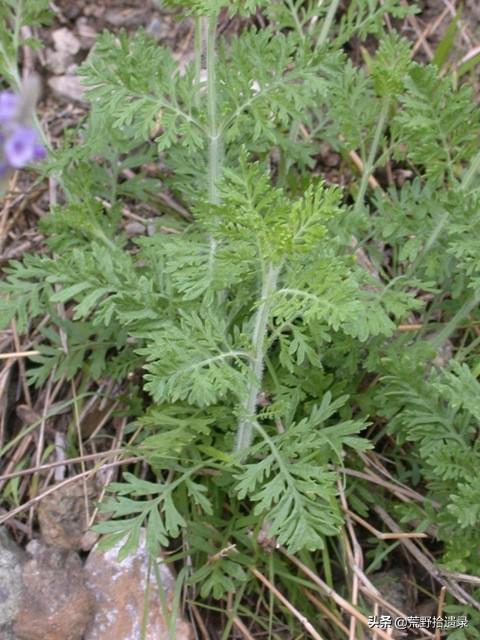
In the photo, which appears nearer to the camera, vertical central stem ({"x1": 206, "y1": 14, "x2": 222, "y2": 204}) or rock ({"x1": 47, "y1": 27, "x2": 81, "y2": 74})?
vertical central stem ({"x1": 206, "y1": 14, "x2": 222, "y2": 204})

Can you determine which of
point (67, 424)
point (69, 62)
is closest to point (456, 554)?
point (67, 424)

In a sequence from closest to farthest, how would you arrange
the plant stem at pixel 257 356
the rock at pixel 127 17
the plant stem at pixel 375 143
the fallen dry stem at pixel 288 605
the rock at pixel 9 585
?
the plant stem at pixel 257 356
the fallen dry stem at pixel 288 605
the rock at pixel 9 585
the plant stem at pixel 375 143
the rock at pixel 127 17

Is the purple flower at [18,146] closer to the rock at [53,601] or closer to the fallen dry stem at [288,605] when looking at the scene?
the rock at [53,601]

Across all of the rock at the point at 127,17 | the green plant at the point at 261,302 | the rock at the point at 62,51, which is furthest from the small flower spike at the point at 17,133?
the rock at the point at 127,17

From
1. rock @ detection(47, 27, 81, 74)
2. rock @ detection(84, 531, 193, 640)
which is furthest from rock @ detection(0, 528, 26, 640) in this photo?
rock @ detection(47, 27, 81, 74)

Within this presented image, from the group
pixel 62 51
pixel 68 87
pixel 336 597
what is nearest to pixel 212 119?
pixel 68 87

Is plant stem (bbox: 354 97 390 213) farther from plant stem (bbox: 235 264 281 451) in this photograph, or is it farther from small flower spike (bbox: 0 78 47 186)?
small flower spike (bbox: 0 78 47 186)

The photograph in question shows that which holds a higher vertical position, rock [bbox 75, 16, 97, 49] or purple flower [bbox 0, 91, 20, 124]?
purple flower [bbox 0, 91, 20, 124]
